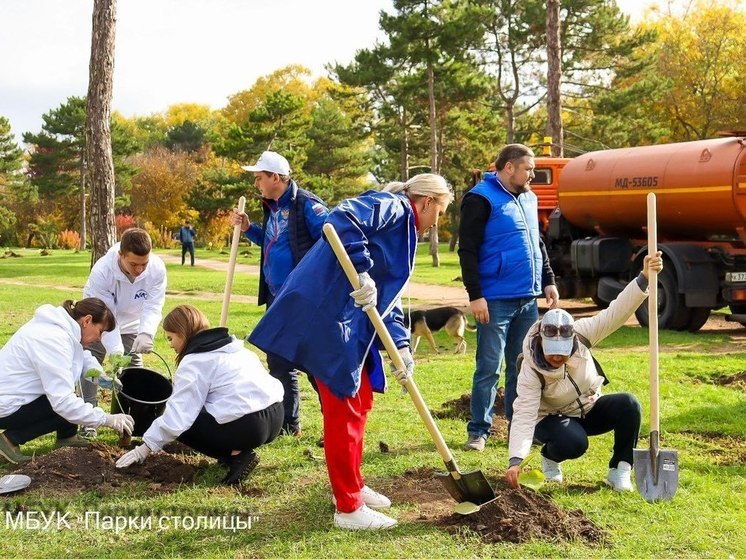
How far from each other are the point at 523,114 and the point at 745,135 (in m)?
34.3

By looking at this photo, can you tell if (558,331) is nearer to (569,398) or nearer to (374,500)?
(569,398)

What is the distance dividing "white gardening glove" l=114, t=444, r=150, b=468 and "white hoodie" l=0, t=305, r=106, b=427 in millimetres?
304

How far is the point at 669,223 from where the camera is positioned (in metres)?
13.4

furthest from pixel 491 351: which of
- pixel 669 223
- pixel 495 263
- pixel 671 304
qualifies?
pixel 669 223

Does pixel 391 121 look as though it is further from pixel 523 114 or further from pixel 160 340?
pixel 160 340

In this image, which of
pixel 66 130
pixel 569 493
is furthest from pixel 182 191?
pixel 569 493

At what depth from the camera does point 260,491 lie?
5.01 metres

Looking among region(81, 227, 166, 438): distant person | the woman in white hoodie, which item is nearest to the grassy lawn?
the woman in white hoodie

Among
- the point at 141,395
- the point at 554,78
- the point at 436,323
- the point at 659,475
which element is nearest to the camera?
the point at 659,475

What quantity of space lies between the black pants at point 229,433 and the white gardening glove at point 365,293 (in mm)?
1419

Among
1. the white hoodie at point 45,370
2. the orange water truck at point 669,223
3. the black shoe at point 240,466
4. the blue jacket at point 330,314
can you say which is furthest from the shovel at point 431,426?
the orange water truck at point 669,223

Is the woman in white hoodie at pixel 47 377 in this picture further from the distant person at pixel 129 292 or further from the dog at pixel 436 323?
the dog at pixel 436 323

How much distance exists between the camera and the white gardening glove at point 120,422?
207 inches

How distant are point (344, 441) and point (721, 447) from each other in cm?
326
